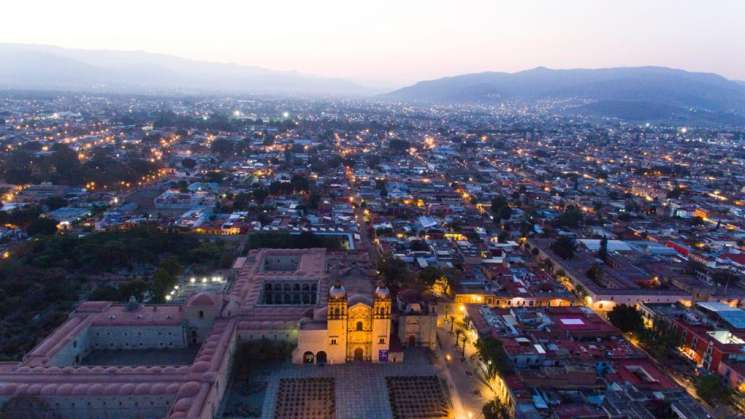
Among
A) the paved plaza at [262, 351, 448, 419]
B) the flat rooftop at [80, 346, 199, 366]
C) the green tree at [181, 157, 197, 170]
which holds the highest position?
the green tree at [181, 157, 197, 170]

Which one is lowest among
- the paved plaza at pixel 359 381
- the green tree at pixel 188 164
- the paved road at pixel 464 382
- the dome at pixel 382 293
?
the paved road at pixel 464 382

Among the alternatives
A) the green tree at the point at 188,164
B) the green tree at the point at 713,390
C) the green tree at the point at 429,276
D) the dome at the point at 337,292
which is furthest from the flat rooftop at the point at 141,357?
the green tree at the point at 188,164

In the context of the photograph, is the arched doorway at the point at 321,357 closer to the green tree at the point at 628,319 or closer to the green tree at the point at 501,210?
the green tree at the point at 628,319

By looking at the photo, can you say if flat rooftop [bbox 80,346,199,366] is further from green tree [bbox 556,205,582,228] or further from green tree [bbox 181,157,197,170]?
green tree [bbox 181,157,197,170]

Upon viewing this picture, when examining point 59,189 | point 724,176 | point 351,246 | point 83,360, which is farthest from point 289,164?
point 724,176

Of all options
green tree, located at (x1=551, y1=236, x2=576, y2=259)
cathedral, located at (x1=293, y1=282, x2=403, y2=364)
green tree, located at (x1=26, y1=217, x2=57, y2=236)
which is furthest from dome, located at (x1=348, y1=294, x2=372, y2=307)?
green tree, located at (x1=26, y1=217, x2=57, y2=236)

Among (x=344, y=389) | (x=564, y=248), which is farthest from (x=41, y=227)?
(x=564, y=248)

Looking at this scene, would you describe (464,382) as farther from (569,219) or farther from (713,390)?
(569,219)

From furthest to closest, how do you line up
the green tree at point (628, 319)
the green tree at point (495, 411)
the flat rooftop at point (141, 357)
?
1. the green tree at point (628, 319)
2. the flat rooftop at point (141, 357)
3. the green tree at point (495, 411)

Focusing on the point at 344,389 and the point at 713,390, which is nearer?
the point at 713,390

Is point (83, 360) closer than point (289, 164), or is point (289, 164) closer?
point (83, 360)

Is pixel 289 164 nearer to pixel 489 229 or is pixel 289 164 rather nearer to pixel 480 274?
pixel 489 229
